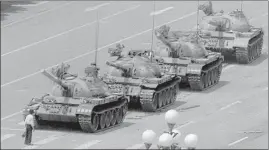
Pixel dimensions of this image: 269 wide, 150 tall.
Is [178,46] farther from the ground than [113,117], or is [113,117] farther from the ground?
[178,46]

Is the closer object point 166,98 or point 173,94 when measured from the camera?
point 166,98

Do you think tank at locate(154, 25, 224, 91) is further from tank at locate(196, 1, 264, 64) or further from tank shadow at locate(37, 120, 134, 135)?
tank shadow at locate(37, 120, 134, 135)

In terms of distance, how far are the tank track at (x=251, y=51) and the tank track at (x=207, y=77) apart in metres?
5.36

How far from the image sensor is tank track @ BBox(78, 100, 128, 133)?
257ft

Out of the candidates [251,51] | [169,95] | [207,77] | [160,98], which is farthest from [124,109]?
[251,51]

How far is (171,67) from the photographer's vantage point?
9112 cm

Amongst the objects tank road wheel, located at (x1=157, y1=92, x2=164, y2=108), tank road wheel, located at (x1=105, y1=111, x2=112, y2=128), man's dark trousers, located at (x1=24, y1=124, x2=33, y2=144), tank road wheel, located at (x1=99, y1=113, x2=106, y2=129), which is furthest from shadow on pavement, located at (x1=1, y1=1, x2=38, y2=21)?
man's dark trousers, located at (x1=24, y1=124, x2=33, y2=144)

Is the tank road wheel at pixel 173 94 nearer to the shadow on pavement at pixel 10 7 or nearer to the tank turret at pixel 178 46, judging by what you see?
the tank turret at pixel 178 46

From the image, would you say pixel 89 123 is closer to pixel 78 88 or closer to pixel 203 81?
pixel 78 88

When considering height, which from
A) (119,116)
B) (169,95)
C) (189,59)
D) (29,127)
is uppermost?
(189,59)

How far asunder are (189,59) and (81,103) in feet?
48.7

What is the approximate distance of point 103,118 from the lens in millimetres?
80000

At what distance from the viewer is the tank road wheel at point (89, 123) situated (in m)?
78.1

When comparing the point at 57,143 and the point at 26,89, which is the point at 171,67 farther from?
the point at 57,143
